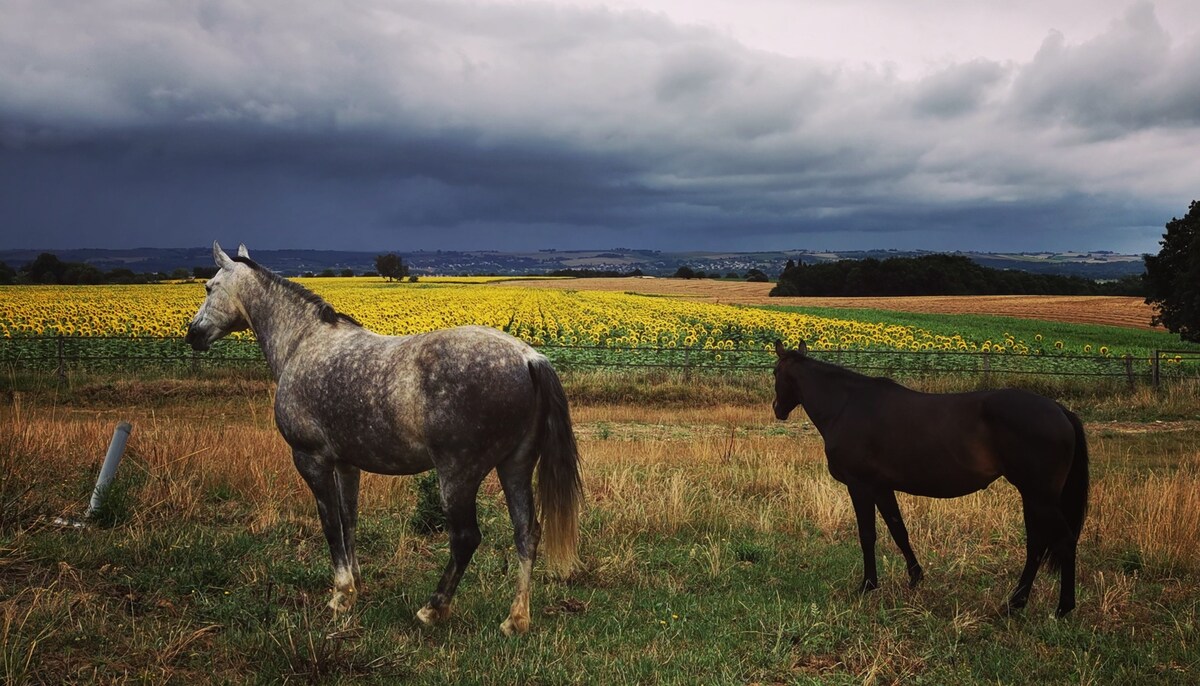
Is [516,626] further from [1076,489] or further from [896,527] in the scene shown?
[1076,489]

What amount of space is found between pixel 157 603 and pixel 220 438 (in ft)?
18.8

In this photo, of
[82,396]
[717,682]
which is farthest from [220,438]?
[82,396]

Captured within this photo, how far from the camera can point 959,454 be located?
567 centimetres

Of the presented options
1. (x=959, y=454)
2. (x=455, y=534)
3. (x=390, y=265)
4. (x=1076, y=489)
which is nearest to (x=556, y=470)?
(x=455, y=534)

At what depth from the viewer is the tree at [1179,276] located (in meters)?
27.6

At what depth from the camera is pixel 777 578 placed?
6531mm

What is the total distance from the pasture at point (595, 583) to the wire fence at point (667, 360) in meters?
10.8

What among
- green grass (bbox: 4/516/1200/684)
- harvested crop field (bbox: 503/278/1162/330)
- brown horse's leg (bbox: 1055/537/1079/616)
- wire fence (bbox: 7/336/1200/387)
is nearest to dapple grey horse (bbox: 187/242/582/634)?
green grass (bbox: 4/516/1200/684)

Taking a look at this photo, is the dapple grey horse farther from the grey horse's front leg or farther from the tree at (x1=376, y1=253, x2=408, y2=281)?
Result: the tree at (x1=376, y1=253, x2=408, y2=281)

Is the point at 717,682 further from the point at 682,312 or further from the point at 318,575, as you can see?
the point at 682,312

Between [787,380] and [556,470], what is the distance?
2.59 metres

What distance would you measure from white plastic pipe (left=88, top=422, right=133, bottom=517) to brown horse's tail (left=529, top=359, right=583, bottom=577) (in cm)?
408

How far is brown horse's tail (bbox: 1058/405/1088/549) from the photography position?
570 centimetres

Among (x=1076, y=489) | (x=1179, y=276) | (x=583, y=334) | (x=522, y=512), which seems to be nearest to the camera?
(x=522, y=512)
